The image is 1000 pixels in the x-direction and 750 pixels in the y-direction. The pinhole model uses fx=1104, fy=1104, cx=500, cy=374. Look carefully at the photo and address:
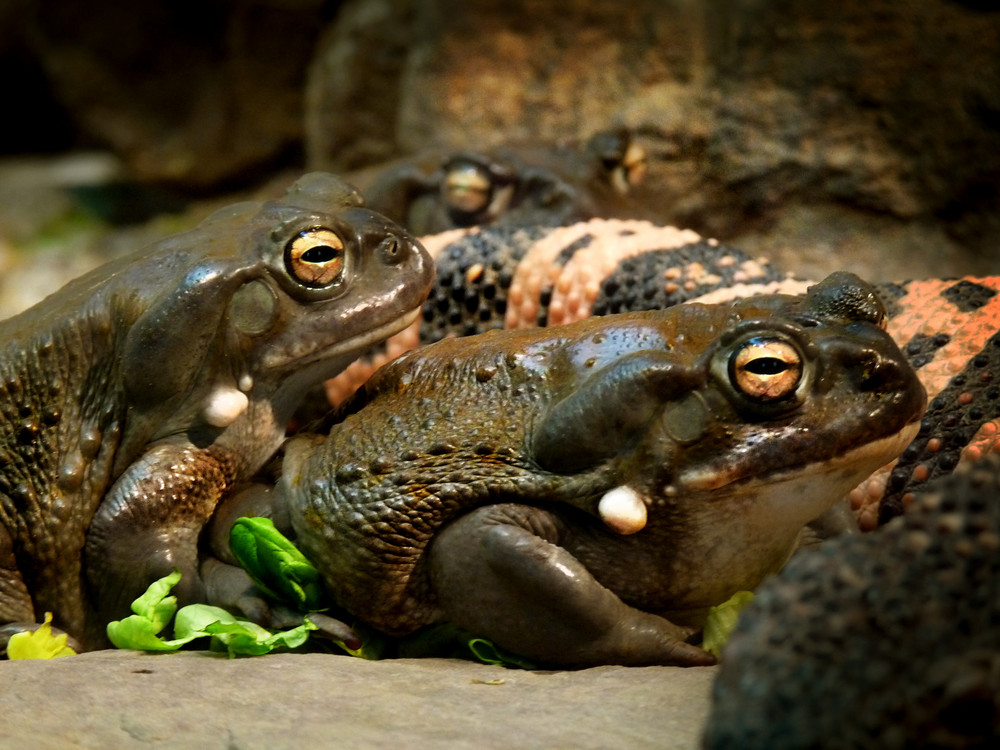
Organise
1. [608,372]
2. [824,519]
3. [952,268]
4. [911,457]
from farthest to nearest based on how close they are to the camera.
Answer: [952,268] < [911,457] < [824,519] < [608,372]

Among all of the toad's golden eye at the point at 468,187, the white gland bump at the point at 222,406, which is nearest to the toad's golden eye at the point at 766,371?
the white gland bump at the point at 222,406

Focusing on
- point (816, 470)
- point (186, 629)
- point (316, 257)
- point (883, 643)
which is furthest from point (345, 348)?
point (883, 643)

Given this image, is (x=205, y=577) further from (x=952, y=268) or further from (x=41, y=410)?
(x=952, y=268)

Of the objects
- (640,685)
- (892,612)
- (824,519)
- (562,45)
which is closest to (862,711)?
(892,612)

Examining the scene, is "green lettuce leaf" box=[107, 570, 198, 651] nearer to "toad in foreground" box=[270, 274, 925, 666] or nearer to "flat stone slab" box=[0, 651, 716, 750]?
"flat stone slab" box=[0, 651, 716, 750]

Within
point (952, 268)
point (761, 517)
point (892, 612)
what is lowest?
point (952, 268)

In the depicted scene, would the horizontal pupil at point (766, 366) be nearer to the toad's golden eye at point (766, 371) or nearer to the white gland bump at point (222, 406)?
the toad's golden eye at point (766, 371)

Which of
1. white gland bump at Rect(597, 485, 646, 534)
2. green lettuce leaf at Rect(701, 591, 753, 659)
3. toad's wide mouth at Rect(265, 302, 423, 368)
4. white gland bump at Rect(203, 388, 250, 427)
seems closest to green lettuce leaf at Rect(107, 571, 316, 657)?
white gland bump at Rect(203, 388, 250, 427)
